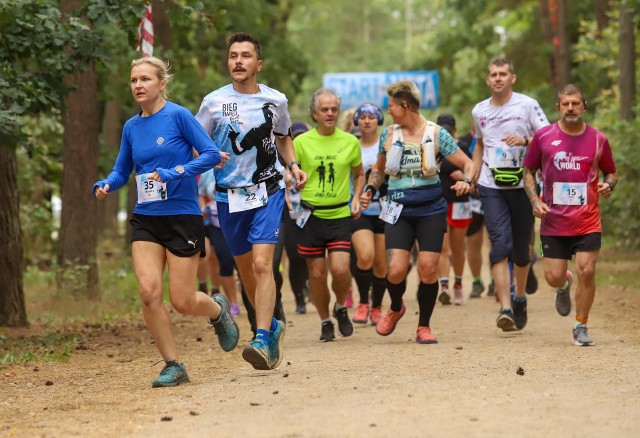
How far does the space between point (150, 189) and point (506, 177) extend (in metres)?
4.38

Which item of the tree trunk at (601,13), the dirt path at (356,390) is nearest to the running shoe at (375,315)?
the dirt path at (356,390)

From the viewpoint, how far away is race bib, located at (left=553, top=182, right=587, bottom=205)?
428 inches

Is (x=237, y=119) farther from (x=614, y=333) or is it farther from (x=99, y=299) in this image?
(x=99, y=299)

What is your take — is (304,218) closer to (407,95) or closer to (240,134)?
(407,95)

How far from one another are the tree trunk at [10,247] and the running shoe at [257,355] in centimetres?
482

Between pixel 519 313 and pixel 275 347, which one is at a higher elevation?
pixel 275 347

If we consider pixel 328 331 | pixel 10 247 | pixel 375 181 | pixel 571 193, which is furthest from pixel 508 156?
pixel 10 247

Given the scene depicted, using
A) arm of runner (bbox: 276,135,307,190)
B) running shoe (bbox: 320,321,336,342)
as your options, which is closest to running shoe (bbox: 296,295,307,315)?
running shoe (bbox: 320,321,336,342)

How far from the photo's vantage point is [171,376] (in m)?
8.91

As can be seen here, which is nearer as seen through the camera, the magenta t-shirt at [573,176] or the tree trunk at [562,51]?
the magenta t-shirt at [573,176]

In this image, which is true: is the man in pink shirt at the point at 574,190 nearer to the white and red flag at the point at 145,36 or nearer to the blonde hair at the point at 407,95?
the blonde hair at the point at 407,95

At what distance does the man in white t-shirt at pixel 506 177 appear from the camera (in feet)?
40.1

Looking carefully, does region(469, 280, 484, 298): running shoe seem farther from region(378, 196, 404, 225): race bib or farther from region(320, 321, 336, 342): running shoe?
region(378, 196, 404, 225): race bib

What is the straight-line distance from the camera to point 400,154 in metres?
11.4
